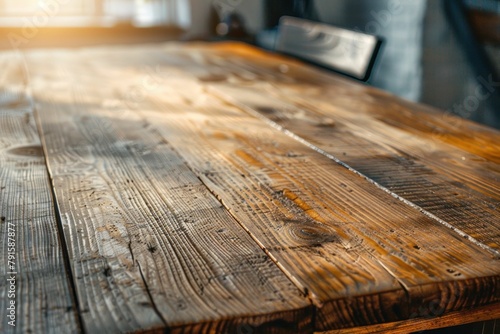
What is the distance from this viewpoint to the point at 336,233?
0.67 m

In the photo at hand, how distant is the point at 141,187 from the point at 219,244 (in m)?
0.22

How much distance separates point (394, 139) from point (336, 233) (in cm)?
46

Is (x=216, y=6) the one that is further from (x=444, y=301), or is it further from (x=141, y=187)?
(x=444, y=301)

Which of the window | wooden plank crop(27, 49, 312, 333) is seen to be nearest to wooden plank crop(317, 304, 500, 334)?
wooden plank crop(27, 49, 312, 333)

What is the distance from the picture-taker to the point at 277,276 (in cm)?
56

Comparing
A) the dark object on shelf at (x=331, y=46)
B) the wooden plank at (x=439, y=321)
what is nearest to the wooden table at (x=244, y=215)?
the wooden plank at (x=439, y=321)

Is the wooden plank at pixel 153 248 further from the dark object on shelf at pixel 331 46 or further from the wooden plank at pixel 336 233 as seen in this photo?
the dark object on shelf at pixel 331 46

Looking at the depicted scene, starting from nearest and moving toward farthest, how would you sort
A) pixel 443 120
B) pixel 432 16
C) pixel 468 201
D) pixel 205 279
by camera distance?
1. pixel 205 279
2. pixel 468 201
3. pixel 443 120
4. pixel 432 16

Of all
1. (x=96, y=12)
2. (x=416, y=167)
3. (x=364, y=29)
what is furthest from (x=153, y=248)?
(x=96, y=12)

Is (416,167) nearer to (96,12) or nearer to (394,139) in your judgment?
(394,139)

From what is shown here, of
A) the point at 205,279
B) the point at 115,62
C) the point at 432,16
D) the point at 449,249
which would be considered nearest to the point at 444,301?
the point at 449,249

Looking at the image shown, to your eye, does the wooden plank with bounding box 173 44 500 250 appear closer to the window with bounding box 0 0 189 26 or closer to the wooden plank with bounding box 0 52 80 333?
the wooden plank with bounding box 0 52 80 333

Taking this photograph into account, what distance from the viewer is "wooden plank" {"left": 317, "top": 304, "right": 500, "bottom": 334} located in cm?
61

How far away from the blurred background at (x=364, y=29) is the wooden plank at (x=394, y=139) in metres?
0.70
